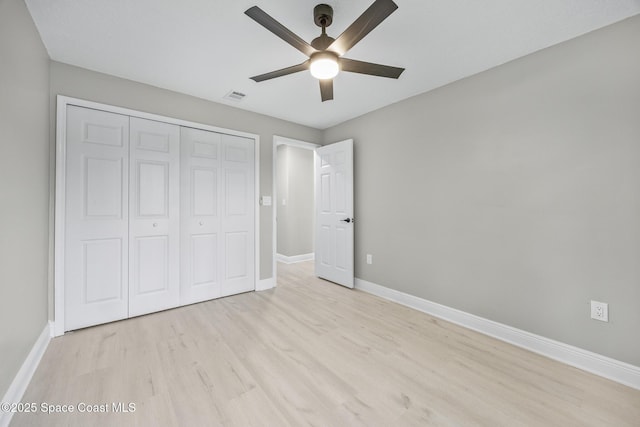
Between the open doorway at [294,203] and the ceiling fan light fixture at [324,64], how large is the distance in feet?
12.1

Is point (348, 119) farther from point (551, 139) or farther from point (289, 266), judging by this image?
point (289, 266)

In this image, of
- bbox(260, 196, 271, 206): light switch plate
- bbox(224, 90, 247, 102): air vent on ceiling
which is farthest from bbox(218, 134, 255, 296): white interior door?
bbox(224, 90, 247, 102): air vent on ceiling

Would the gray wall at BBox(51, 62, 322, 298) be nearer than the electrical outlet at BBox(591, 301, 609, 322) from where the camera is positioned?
No

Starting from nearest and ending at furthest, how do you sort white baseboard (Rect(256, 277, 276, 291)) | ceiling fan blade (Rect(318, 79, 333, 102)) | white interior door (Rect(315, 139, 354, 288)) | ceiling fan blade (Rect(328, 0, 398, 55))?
ceiling fan blade (Rect(328, 0, 398, 55)) < ceiling fan blade (Rect(318, 79, 333, 102)) < white baseboard (Rect(256, 277, 276, 291)) < white interior door (Rect(315, 139, 354, 288))

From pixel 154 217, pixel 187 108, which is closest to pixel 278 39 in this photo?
pixel 187 108

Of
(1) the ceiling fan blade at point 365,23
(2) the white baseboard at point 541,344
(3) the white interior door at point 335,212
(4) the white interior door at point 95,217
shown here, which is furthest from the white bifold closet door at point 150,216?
(2) the white baseboard at point 541,344

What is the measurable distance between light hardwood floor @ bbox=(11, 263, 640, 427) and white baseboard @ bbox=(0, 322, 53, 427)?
0.16ft

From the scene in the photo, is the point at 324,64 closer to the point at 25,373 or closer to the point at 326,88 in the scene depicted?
the point at 326,88

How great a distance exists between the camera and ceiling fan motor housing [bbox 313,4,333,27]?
1.68m

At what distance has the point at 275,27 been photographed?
1505 millimetres

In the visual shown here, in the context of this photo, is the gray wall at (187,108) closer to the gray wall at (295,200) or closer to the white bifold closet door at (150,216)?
the white bifold closet door at (150,216)

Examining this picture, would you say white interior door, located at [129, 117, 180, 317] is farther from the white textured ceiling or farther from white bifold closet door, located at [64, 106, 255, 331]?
the white textured ceiling

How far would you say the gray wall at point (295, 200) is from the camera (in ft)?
18.2

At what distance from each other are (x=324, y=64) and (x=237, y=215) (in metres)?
2.26
